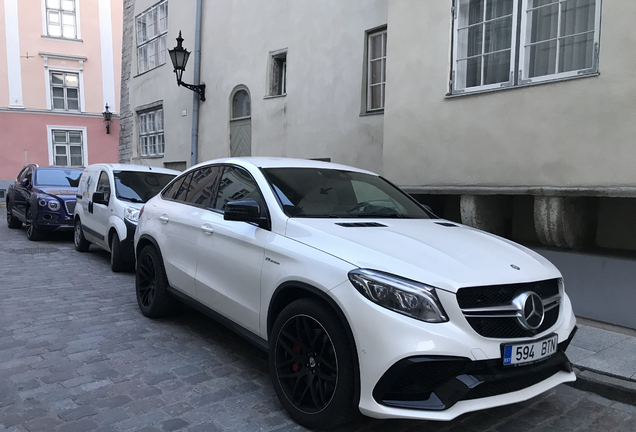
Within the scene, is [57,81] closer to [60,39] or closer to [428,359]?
[60,39]

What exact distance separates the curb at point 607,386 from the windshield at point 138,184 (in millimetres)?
6567

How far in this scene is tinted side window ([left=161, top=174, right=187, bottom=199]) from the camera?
17.4 feet

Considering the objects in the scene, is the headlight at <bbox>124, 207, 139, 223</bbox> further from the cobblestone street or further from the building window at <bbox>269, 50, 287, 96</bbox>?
the building window at <bbox>269, 50, 287, 96</bbox>

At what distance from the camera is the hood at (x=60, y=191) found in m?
10.8

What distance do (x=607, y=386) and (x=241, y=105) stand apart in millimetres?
10206

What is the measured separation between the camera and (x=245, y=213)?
3.54 meters

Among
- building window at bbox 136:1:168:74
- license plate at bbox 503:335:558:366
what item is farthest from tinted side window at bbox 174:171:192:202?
building window at bbox 136:1:168:74

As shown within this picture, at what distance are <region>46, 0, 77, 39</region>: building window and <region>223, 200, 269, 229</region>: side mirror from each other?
996 inches

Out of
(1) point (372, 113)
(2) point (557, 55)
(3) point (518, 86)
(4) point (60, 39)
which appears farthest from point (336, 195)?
(4) point (60, 39)

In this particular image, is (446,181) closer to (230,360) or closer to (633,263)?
(633,263)

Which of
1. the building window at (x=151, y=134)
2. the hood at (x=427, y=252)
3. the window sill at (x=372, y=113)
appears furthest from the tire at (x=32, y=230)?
the hood at (x=427, y=252)

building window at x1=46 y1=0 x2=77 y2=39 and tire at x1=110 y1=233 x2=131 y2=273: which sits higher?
building window at x1=46 y1=0 x2=77 y2=39

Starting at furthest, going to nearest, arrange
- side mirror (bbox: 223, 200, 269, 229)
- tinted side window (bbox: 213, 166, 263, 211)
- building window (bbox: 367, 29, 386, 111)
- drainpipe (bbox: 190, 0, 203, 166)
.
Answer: drainpipe (bbox: 190, 0, 203, 166) → building window (bbox: 367, 29, 386, 111) → tinted side window (bbox: 213, 166, 263, 211) → side mirror (bbox: 223, 200, 269, 229)

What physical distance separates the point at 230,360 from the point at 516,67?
4.58 m
